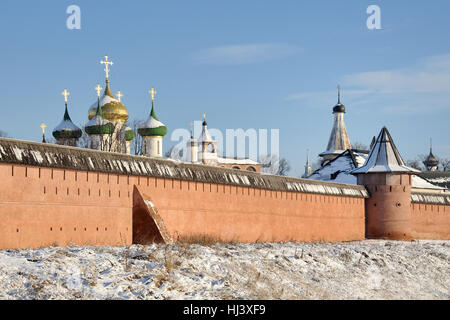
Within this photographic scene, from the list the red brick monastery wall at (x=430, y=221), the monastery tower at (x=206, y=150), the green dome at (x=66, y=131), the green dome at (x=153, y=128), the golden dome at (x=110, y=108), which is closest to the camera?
the red brick monastery wall at (x=430, y=221)

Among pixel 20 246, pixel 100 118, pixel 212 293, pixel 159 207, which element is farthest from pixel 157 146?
pixel 212 293

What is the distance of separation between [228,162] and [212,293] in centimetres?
4784

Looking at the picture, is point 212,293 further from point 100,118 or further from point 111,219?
point 100,118

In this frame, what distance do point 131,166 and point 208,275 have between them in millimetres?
7902

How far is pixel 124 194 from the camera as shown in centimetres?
1938

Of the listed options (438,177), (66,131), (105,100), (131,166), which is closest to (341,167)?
(105,100)

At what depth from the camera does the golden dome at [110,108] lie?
3394 cm

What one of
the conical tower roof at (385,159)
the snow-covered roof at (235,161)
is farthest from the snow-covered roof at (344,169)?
the snow-covered roof at (235,161)

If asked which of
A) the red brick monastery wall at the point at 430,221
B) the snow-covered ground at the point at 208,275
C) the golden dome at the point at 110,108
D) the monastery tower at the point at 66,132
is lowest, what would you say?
the red brick monastery wall at the point at 430,221

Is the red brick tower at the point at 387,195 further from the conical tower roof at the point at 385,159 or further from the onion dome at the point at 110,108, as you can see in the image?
the onion dome at the point at 110,108

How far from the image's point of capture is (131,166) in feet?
65.0

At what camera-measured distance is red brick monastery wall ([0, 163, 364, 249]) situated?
54.9 ft

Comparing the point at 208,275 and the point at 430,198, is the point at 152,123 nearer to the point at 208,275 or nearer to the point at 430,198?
the point at 430,198
